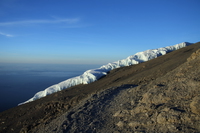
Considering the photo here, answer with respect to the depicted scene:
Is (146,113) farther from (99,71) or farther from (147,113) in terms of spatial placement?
(99,71)

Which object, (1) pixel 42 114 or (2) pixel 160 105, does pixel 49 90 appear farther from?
(2) pixel 160 105

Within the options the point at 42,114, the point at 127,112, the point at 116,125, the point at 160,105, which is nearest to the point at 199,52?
the point at 160,105

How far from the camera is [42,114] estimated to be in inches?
301

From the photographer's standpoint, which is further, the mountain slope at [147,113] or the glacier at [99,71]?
the glacier at [99,71]

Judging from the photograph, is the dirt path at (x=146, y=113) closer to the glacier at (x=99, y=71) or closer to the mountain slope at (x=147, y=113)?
the mountain slope at (x=147, y=113)

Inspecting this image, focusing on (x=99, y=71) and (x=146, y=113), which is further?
(x=99, y=71)

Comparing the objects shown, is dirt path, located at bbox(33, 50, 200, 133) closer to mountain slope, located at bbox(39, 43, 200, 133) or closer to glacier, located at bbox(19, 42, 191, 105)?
mountain slope, located at bbox(39, 43, 200, 133)

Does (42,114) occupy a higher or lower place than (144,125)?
lower

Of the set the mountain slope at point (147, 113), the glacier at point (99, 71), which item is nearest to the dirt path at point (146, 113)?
A: the mountain slope at point (147, 113)

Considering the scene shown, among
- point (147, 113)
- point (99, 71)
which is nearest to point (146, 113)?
point (147, 113)

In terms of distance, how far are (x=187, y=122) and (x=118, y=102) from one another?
279 cm

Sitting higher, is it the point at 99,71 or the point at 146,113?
the point at 99,71

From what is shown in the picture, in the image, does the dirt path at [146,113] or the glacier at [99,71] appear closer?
the dirt path at [146,113]

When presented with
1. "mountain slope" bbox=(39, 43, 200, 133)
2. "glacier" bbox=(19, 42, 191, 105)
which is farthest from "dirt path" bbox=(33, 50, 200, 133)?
"glacier" bbox=(19, 42, 191, 105)
